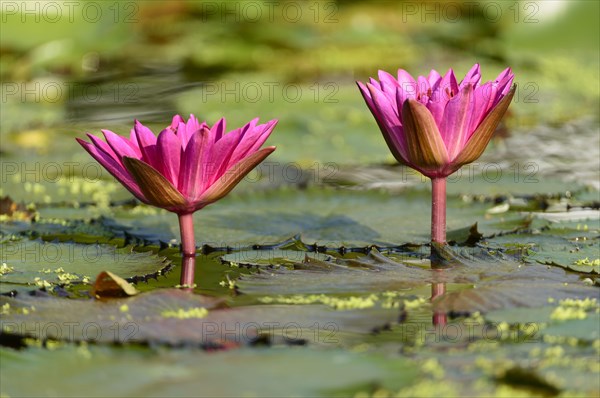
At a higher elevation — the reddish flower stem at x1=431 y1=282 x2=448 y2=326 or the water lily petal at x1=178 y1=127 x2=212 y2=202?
the water lily petal at x1=178 y1=127 x2=212 y2=202

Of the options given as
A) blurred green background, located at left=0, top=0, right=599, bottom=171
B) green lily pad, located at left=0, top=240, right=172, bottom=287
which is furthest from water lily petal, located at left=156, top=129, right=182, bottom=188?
blurred green background, located at left=0, top=0, right=599, bottom=171

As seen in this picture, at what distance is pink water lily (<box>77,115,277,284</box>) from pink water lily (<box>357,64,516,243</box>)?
0.88 ft

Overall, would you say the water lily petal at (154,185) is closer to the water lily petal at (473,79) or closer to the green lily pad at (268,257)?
the green lily pad at (268,257)

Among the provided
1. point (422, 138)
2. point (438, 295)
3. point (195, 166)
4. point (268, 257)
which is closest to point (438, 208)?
point (422, 138)

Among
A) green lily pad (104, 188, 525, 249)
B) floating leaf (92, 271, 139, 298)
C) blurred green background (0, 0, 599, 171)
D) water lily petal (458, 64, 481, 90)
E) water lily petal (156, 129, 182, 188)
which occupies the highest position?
blurred green background (0, 0, 599, 171)

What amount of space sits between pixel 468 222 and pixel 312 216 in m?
0.44

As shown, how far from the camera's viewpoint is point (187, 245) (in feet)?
6.92

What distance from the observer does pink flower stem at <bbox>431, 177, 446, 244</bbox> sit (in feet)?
6.66

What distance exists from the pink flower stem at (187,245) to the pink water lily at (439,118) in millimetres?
489

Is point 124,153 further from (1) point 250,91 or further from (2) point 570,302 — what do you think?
(1) point 250,91

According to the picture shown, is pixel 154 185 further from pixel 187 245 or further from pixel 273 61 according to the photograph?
pixel 273 61

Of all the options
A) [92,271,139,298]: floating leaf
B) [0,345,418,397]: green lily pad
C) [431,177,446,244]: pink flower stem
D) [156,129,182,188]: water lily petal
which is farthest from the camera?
[431,177,446,244]: pink flower stem

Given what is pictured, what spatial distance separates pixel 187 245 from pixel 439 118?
2.12ft

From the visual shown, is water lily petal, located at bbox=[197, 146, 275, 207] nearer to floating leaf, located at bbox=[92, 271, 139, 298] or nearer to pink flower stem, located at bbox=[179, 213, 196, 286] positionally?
pink flower stem, located at bbox=[179, 213, 196, 286]
